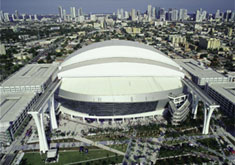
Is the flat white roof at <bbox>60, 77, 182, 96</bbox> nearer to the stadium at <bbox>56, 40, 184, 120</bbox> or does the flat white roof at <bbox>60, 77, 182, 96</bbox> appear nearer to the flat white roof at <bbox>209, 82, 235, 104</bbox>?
the stadium at <bbox>56, 40, 184, 120</bbox>

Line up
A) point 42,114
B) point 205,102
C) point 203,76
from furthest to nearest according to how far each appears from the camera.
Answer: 1. point 203,76
2. point 205,102
3. point 42,114

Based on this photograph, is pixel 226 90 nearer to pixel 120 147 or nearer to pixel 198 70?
pixel 198 70

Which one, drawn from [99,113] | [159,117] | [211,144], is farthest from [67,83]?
[211,144]

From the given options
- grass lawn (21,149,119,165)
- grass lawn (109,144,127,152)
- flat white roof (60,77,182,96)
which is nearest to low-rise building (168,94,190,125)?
flat white roof (60,77,182,96)

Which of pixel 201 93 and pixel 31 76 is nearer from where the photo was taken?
pixel 201 93

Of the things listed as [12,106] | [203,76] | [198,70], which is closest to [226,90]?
[203,76]

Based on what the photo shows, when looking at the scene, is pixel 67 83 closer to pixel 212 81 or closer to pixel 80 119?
pixel 80 119
